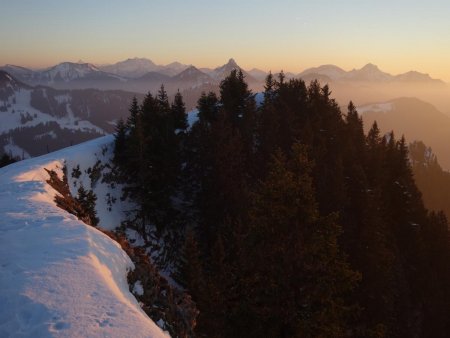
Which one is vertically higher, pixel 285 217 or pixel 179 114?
pixel 179 114

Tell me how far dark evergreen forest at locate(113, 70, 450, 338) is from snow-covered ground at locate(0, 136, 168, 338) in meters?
5.30

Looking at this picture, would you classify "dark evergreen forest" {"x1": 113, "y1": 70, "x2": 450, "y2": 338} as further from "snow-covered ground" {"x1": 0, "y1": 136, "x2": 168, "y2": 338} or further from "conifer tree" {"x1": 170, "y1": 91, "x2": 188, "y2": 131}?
"snow-covered ground" {"x1": 0, "y1": 136, "x2": 168, "y2": 338}

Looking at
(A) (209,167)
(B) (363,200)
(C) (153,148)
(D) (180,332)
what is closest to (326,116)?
(B) (363,200)

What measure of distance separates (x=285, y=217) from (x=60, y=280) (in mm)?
7291

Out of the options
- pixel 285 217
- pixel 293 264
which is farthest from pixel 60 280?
pixel 293 264

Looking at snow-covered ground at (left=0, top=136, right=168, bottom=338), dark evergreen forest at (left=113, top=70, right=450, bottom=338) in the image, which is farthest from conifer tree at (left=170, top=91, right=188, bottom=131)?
snow-covered ground at (left=0, top=136, right=168, bottom=338)

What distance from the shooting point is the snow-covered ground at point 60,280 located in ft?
22.9

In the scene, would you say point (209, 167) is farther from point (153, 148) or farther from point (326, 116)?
point (326, 116)

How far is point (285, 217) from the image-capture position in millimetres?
12859

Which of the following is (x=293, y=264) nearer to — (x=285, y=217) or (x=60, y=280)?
(x=285, y=217)

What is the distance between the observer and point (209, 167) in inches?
1531

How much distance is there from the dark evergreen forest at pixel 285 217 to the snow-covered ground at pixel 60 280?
5297 millimetres

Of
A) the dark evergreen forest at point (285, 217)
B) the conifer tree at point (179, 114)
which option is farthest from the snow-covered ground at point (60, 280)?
the conifer tree at point (179, 114)

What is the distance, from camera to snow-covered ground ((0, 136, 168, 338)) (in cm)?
696
